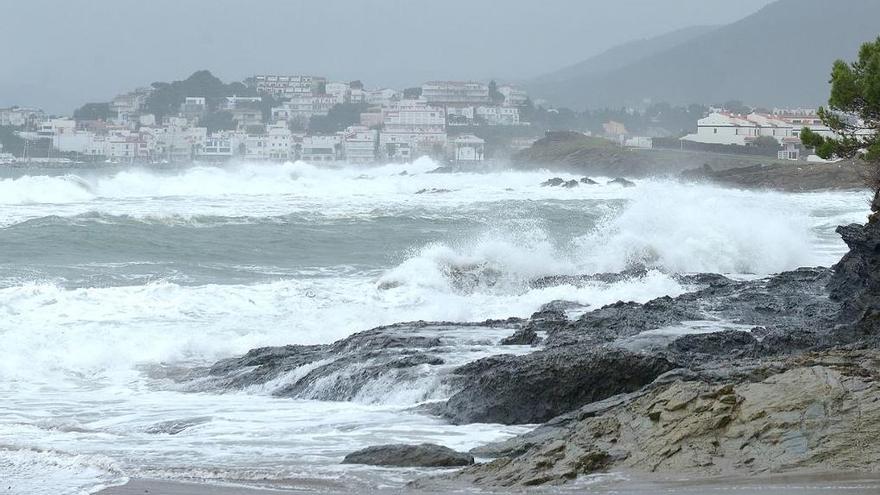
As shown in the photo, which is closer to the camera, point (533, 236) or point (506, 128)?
point (533, 236)

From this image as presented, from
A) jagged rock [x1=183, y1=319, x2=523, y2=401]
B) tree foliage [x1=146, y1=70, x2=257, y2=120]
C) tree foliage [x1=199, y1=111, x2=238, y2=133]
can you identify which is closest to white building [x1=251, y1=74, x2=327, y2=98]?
tree foliage [x1=146, y1=70, x2=257, y2=120]

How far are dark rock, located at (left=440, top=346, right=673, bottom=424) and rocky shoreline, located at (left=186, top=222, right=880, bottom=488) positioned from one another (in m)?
0.01

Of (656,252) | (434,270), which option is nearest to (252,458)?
(434,270)

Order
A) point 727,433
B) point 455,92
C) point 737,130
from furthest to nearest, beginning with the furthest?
point 455,92 → point 737,130 → point 727,433

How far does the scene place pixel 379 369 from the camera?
44.6 feet

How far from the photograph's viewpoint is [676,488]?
7801mm

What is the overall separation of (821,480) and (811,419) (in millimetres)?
674

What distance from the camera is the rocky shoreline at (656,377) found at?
822cm

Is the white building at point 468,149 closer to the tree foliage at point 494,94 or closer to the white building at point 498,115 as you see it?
the white building at point 498,115

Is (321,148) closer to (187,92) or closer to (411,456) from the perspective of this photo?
(187,92)

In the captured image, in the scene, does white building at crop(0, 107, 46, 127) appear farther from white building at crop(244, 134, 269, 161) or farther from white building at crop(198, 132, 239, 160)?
white building at crop(244, 134, 269, 161)

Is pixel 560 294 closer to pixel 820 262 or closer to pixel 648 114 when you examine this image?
pixel 820 262

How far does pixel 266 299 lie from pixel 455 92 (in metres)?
170


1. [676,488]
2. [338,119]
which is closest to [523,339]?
[676,488]
